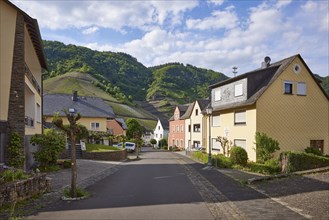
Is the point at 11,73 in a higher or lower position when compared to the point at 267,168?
higher

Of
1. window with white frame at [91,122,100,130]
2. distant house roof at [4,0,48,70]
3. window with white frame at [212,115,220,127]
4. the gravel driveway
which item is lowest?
Answer: the gravel driveway

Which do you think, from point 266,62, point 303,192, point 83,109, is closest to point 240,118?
point 266,62

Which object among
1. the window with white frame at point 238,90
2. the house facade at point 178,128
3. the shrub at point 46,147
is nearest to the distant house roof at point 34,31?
the shrub at point 46,147

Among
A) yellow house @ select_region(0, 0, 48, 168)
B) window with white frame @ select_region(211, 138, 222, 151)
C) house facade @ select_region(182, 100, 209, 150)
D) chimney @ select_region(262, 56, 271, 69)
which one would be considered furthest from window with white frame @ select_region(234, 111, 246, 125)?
yellow house @ select_region(0, 0, 48, 168)

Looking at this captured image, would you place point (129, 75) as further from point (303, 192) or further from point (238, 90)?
point (303, 192)

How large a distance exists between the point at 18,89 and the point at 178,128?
50.3 meters

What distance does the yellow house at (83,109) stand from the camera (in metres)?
50.4

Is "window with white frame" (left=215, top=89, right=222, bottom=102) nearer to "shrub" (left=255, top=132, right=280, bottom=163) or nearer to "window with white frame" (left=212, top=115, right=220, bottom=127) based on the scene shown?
"window with white frame" (left=212, top=115, right=220, bottom=127)

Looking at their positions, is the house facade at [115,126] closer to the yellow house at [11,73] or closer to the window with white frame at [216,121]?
the window with white frame at [216,121]

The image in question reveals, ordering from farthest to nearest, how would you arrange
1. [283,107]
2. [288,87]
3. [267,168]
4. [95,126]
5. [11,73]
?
[95,126] → [288,87] → [283,107] → [267,168] → [11,73]

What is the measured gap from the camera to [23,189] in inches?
453

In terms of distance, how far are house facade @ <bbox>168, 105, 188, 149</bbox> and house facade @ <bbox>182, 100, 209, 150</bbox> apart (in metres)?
2.62

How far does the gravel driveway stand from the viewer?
10598 mm

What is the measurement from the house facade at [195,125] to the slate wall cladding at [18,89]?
3287cm
